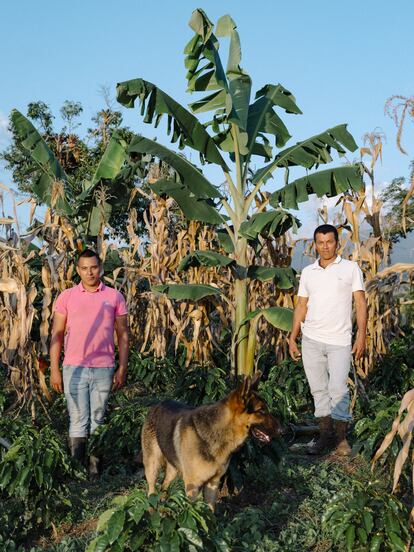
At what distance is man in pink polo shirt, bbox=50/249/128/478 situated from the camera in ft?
19.1

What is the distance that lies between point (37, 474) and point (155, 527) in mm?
1632

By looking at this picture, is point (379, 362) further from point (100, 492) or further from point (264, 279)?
point (100, 492)

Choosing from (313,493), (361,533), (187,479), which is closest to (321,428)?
(313,493)

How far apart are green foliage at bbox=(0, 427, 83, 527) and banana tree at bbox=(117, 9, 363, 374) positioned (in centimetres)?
376

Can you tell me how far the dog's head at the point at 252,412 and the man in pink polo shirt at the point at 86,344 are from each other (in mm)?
1724

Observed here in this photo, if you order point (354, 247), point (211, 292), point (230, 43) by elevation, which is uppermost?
point (230, 43)

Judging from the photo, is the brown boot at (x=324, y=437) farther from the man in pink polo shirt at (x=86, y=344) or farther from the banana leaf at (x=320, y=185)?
the banana leaf at (x=320, y=185)

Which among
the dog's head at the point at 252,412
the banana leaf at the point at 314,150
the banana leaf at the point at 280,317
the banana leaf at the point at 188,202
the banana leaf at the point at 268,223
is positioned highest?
the banana leaf at the point at 314,150

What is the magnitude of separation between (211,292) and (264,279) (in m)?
0.74

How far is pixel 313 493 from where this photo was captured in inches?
209

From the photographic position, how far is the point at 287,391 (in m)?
7.64

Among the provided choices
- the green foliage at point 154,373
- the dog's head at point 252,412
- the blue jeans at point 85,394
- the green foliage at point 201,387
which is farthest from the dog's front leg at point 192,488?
the green foliage at point 154,373

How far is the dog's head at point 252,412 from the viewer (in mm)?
4527

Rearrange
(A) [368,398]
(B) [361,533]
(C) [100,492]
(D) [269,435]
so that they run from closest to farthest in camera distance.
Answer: (B) [361,533] < (D) [269,435] < (C) [100,492] < (A) [368,398]
